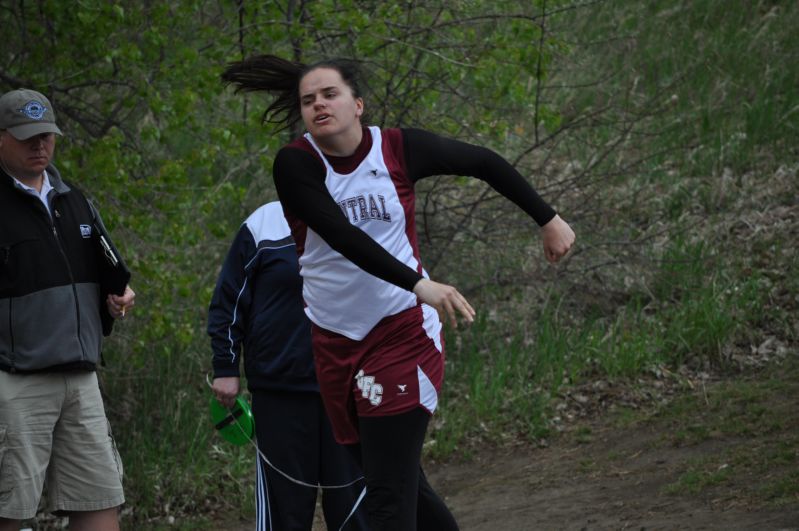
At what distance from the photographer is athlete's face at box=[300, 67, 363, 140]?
3.74 meters

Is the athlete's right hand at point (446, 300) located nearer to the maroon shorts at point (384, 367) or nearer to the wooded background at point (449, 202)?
the maroon shorts at point (384, 367)

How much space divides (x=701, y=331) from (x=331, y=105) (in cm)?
517

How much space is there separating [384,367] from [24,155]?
6.02 ft

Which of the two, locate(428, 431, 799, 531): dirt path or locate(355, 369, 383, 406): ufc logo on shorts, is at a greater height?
locate(355, 369, 383, 406): ufc logo on shorts

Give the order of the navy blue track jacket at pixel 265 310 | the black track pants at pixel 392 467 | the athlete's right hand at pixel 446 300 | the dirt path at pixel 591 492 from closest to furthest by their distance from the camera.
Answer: the athlete's right hand at pixel 446 300 < the black track pants at pixel 392 467 < the navy blue track jacket at pixel 265 310 < the dirt path at pixel 591 492

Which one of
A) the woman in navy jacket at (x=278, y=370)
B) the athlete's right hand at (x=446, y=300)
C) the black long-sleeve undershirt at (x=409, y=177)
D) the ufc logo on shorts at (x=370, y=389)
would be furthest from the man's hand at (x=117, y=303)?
the athlete's right hand at (x=446, y=300)

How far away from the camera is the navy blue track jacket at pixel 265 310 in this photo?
180 inches

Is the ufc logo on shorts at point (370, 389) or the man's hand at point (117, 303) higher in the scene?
the man's hand at point (117, 303)

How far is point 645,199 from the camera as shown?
10.3 metres

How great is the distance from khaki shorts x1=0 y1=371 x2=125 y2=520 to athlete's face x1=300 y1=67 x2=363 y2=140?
162 centimetres

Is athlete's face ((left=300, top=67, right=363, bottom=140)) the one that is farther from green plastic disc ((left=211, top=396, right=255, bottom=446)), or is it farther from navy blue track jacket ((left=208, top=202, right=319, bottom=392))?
green plastic disc ((left=211, top=396, right=255, bottom=446))

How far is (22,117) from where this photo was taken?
4.39 meters

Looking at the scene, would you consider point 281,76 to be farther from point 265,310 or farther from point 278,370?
point 278,370

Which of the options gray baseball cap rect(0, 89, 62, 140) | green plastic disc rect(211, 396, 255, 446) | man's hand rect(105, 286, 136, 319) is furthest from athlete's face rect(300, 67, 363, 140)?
green plastic disc rect(211, 396, 255, 446)
